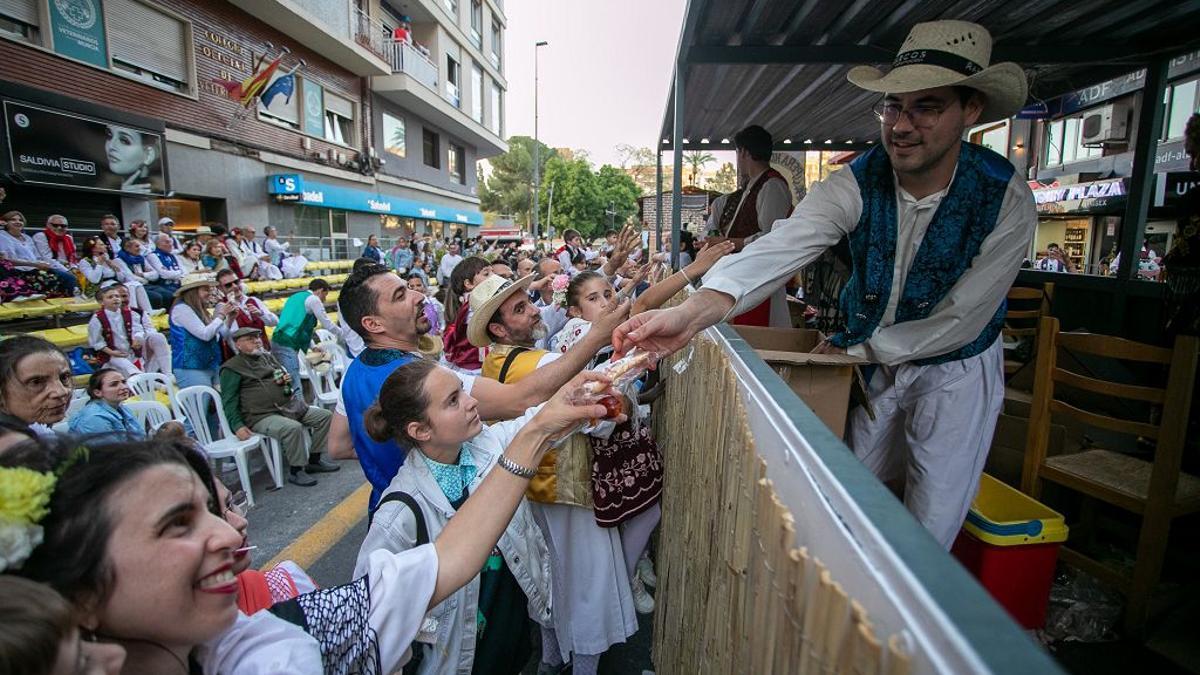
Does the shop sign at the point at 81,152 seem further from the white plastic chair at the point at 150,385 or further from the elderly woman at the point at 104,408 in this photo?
the elderly woman at the point at 104,408

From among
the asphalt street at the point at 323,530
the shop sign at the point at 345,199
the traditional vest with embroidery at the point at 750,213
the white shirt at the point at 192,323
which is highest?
the shop sign at the point at 345,199

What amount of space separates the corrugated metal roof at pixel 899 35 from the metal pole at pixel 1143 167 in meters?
0.19

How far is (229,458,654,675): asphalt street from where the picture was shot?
3.00 metres

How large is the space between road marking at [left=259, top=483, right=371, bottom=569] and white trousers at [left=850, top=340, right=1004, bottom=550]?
11.1ft

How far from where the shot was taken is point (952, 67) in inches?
76.0

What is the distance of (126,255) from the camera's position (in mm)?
9914

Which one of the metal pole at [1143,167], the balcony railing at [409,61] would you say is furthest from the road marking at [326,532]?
the balcony railing at [409,61]

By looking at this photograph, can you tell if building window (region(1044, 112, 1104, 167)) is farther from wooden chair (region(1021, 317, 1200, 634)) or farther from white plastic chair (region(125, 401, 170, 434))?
white plastic chair (region(125, 401, 170, 434))

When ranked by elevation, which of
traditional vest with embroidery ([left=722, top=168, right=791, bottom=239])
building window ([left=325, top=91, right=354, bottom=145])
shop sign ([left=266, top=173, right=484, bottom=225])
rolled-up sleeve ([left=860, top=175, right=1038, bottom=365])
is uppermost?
building window ([left=325, top=91, right=354, bottom=145])

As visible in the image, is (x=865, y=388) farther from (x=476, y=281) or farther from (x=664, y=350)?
(x=476, y=281)

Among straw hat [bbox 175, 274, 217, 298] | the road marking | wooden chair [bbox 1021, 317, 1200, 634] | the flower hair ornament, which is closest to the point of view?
the flower hair ornament

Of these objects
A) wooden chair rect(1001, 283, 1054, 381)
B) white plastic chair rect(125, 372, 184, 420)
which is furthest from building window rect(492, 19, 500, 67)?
wooden chair rect(1001, 283, 1054, 381)

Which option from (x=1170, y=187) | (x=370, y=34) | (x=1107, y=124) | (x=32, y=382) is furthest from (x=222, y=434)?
(x=1107, y=124)

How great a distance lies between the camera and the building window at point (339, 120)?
2052cm
